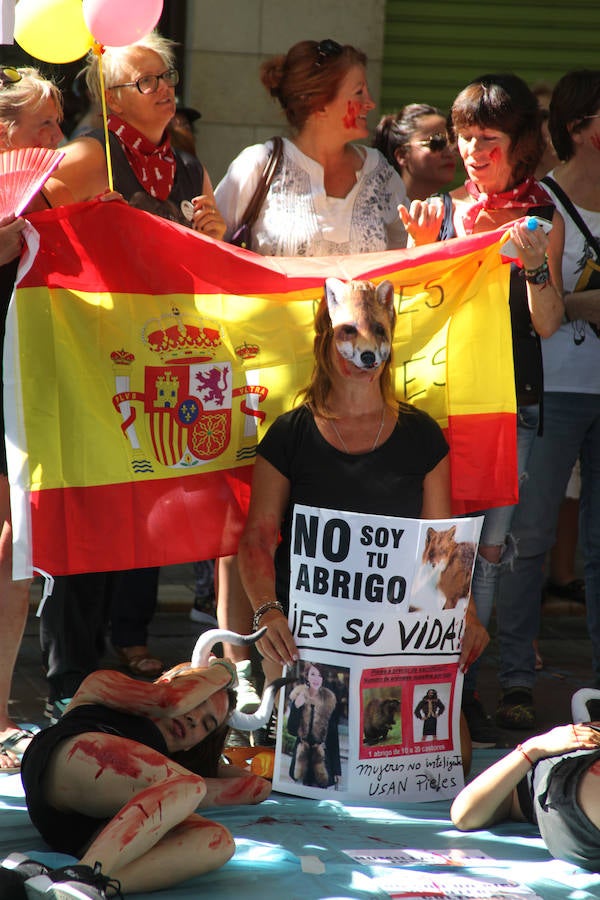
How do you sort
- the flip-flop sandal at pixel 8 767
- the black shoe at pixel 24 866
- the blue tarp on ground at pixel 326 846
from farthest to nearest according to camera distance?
the flip-flop sandal at pixel 8 767, the blue tarp on ground at pixel 326 846, the black shoe at pixel 24 866

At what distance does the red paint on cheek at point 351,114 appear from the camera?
484 cm

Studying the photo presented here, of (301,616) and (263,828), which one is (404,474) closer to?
(301,616)

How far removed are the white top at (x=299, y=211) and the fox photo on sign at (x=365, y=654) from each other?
129cm

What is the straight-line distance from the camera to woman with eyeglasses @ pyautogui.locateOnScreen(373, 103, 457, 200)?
5848 millimetres

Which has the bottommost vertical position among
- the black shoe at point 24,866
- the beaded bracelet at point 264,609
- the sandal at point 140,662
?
the sandal at point 140,662

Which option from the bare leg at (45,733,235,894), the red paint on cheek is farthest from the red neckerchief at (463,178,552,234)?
the bare leg at (45,733,235,894)

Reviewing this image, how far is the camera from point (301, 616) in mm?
3887

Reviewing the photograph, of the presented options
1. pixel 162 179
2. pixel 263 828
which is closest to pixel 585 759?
pixel 263 828

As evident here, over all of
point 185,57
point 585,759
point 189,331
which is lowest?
point 585,759

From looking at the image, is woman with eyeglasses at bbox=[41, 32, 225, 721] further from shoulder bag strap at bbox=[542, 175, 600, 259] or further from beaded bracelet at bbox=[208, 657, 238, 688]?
shoulder bag strap at bbox=[542, 175, 600, 259]

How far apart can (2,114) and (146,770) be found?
7.16ft

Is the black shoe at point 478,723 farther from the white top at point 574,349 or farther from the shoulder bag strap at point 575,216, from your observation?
the shoulder bag strap at point 575,216

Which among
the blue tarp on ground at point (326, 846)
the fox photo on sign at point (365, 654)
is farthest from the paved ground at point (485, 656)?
the blue tarp on ground at point (326, 846)

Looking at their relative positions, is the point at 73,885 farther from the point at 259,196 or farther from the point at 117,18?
the point at 259,196
